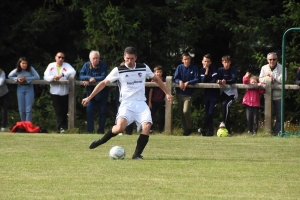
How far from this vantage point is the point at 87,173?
1167 cm

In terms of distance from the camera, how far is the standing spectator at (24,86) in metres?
Answer: 21.0

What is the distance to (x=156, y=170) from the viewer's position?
476 inches

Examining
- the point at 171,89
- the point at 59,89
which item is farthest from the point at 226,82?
the point at 59,89

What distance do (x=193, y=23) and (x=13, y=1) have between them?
5.48m

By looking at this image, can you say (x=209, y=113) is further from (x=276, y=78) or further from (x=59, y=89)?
(x=59, y=89)

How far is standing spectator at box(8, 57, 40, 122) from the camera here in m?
21.0

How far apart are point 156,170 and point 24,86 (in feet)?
31.9

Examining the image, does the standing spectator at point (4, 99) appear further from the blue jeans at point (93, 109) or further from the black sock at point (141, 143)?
the black sock at point (141, 143)

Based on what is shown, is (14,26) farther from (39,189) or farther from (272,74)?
(39,189)

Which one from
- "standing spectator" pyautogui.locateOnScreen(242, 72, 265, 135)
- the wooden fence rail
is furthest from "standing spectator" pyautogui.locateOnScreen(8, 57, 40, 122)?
"standing spectator" pyautogui.locateOnScreen(242, 72, 265, 135)

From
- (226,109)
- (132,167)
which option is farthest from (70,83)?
(132,167)

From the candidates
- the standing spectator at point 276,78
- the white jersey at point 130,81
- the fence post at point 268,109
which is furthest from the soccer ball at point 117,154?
the fence post at point 268,109

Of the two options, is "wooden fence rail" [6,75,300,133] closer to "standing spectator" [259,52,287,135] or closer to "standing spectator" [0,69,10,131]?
"standing spectator" [259,52,287,135]

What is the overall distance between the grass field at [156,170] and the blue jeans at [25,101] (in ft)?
10.2
